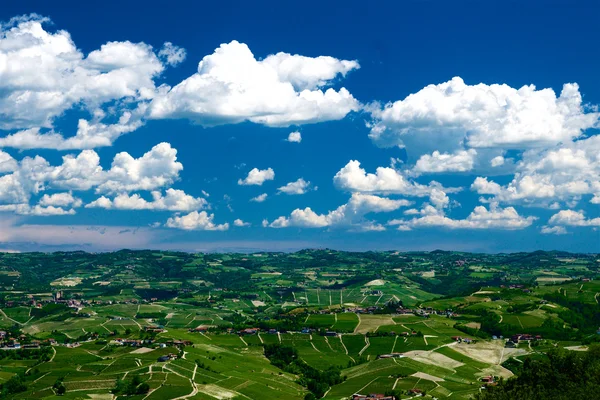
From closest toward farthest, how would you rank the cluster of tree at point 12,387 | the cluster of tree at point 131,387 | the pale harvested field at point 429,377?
the cluster of tree at point 131,387
the cluster of tree at point 12,387
the pale harvested field at point 429,377

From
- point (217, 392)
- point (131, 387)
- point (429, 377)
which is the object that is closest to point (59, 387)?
point (131, 387)

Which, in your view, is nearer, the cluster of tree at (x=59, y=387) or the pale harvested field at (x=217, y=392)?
the cluster of tree at (x=59, y=387)

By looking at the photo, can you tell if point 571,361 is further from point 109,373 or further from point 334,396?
point 109,373

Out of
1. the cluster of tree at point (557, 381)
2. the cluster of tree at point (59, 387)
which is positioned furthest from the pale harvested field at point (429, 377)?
the cluster of tree at point (59, 387)

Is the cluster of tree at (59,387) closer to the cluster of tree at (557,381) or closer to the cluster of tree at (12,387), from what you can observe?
the cluster of tree at (12,387)

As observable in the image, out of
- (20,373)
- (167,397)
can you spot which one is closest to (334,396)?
(167,397)

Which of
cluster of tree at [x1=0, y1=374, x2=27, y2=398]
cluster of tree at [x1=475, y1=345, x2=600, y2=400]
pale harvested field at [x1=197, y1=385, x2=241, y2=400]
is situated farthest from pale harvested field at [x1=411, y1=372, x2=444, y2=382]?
cluster of tree at [x1=0, y1=374, x2=27, y2=398]
